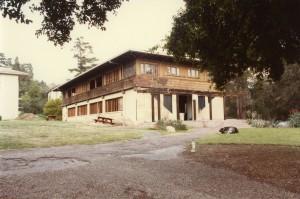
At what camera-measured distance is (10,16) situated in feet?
25.0

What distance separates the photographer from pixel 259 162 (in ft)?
31.3

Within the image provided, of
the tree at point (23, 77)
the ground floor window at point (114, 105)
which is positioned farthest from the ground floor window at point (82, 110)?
the tree at point (23, 77)

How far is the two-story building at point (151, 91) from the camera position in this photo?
2861cm

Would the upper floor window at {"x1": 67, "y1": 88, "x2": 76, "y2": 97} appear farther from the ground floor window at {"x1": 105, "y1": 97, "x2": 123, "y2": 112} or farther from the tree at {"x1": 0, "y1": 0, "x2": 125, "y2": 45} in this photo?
the tree at {"x1": 0, "y1": 0, "x2": 125, "y2": 45}

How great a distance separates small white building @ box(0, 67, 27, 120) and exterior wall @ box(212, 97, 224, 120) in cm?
3060

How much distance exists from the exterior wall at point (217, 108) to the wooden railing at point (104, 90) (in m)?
9.50

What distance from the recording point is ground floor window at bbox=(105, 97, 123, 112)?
30891mm

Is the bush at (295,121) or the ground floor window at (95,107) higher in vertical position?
the ground floor window at (95,107)

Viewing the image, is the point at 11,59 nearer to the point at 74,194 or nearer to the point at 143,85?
the point at 143,85

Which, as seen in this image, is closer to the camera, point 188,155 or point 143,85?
point 188,155

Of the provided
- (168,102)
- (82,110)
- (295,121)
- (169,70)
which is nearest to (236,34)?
(295,121)

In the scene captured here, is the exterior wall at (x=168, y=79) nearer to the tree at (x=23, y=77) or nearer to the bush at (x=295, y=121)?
the bush at (x=295, y=121)

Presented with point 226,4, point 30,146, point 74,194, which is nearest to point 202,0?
point 226,4

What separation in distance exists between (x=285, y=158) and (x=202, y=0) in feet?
17.7
